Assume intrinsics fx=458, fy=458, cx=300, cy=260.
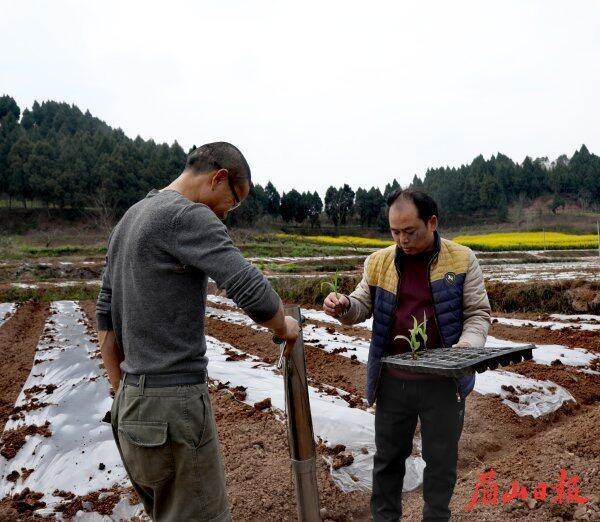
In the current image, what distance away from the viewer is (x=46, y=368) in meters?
5.62

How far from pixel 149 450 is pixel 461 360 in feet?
3.77

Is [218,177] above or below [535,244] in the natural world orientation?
above

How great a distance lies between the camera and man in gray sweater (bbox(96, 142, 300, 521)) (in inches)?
55.2

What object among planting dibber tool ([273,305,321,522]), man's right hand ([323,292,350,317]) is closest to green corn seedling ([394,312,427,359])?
man's right hand ([323,292,350,317])

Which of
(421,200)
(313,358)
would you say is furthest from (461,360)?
(313,358)

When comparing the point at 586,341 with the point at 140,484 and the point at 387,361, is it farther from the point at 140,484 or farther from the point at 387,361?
the point at 140,484

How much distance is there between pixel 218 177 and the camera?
1.59 metres

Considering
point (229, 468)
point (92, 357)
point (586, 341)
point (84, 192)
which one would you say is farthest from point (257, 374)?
point (84, 192)

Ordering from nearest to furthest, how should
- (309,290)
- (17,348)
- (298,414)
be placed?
(298,414), (17,348), (309,290)

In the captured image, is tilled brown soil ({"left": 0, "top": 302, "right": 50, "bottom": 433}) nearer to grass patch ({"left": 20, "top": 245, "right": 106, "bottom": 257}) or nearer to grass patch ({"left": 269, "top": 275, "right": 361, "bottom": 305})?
grass patch ({"left": 269, "top": 275, "right": 361, "bottom": 305})

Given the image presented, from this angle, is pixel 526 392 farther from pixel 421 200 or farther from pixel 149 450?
pixel 149 450

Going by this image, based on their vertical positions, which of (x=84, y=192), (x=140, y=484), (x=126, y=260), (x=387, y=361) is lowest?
(x=140, y=484)

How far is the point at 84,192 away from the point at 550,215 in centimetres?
5102

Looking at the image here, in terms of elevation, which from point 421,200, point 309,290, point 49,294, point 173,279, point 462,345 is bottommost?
point 49,294
